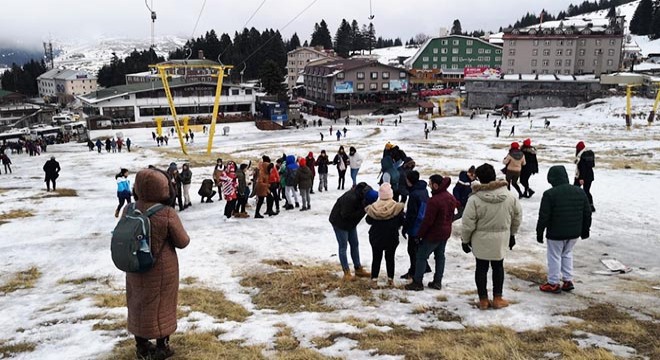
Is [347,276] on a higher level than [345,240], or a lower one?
lower

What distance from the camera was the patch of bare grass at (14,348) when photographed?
5.41 meters

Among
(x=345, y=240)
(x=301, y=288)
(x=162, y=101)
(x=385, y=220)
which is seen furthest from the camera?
(x=162, y=101)

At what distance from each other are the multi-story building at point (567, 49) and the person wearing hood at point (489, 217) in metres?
90.4

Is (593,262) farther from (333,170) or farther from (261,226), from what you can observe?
(333,170)

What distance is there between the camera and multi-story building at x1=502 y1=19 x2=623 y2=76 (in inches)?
3319

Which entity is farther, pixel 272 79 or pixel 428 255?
pixel 272 79

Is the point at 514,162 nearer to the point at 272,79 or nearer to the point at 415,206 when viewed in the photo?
the point at 415,206

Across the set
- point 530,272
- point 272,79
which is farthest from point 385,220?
Result: point 272,79

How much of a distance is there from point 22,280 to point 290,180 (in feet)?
23.8

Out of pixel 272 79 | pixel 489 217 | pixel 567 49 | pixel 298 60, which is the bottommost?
pixel 489 217

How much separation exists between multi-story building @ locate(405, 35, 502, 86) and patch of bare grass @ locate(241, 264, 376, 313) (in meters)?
109

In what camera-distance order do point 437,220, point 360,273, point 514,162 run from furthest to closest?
point 514,162, point 360,273, point 437,220

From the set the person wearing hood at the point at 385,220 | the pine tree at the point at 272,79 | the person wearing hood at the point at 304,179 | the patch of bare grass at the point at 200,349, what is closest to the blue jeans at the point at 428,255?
the person wearing hood at the point at 385,220

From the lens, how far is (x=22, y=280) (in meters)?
9.27
